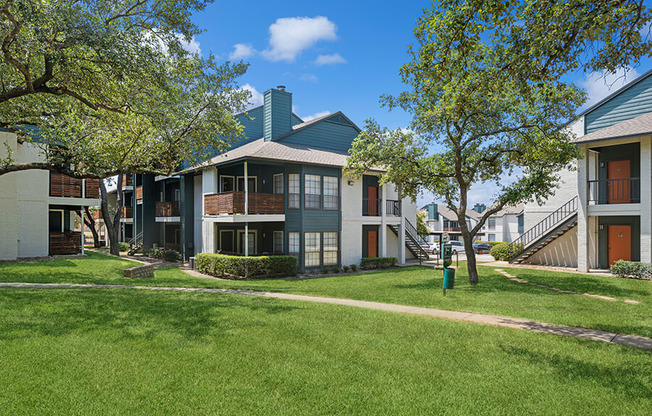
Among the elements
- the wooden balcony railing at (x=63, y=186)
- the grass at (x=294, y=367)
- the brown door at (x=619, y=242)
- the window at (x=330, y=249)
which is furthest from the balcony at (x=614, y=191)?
the wooden balcony railing at (x=63, y=186)

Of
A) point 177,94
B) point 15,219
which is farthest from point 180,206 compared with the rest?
point 177,94

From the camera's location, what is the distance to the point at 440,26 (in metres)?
7.98

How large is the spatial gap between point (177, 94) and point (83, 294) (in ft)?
22.4

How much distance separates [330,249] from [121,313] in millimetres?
14543

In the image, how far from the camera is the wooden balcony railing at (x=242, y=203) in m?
20.1

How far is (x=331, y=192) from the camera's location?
22688 millimetres

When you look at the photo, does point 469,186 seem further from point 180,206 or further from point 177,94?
point 180,206

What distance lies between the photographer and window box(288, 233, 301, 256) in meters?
21.4

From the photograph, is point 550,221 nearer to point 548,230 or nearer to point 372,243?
point 548,230

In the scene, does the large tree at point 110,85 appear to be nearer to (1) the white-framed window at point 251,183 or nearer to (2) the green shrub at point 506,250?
(1) the white-framed window at point 251,183

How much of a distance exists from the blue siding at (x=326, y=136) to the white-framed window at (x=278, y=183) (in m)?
3.03

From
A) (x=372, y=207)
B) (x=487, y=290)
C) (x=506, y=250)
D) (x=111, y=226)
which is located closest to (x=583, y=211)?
(x=506, y=250)

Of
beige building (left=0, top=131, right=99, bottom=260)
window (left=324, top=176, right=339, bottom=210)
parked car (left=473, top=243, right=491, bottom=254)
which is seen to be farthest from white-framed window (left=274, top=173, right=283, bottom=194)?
parked car (left=473, top=243, right=491, bottom=254)

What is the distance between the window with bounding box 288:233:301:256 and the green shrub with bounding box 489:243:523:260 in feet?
46.0
